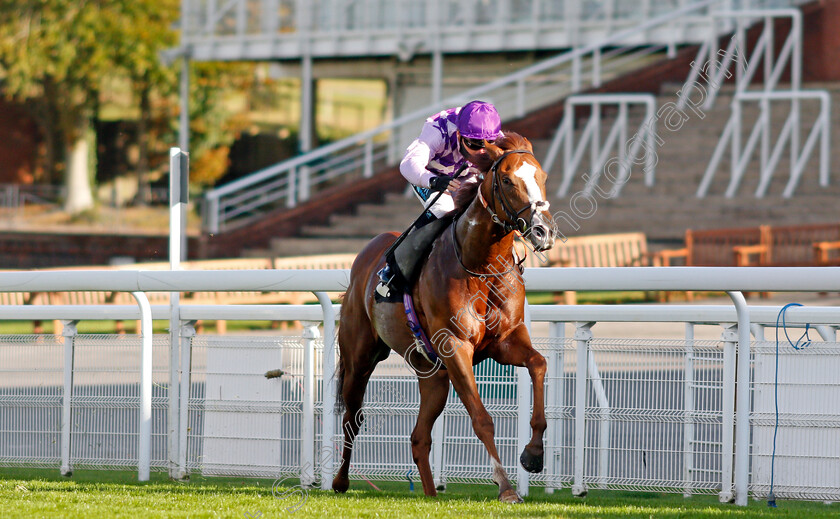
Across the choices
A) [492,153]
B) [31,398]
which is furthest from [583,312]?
[31,398]

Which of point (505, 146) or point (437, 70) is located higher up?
point (437, 70)

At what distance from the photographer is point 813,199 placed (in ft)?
57.2

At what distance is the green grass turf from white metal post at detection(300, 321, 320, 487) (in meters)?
0.12

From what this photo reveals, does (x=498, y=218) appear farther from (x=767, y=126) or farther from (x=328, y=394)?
(x=767, y=126)

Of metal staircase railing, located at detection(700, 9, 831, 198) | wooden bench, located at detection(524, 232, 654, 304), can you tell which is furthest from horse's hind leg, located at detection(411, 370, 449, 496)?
metal staircase railing, located at detection(700, 9, 831, 198)

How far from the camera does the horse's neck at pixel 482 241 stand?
4844mm

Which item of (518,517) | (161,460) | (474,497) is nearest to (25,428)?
(161,460)

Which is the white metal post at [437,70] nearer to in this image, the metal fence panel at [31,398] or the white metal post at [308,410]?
the metal fence panel at [31,398]

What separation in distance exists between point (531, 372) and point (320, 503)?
1162mm

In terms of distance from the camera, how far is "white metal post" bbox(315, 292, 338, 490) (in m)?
5.88

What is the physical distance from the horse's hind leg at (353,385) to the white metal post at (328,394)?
0.09 metres

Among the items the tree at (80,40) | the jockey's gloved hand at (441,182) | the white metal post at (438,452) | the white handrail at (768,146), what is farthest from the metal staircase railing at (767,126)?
the tree at (80,40)

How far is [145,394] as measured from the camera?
6.25 metres

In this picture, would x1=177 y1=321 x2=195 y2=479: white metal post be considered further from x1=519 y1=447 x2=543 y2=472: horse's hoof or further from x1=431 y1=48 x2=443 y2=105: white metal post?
x1=431 y1=48 x2=443 y2=105: white metal post
